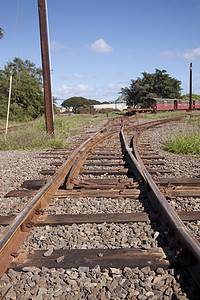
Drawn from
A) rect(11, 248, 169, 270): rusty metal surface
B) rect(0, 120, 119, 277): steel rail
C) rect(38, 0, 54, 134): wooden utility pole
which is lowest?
rect(11, 248, 169, 270): rusty metal surface

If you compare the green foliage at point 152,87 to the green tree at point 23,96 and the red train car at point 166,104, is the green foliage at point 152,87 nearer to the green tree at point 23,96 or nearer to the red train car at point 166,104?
the red train car at point 166,104

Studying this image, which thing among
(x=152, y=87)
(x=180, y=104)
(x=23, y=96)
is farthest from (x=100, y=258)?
(x=152, y=87)

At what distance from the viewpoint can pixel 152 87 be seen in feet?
189

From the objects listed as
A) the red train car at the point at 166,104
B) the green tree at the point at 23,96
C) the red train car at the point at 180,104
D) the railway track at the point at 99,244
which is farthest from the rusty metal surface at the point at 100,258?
the red train car at the point at 180,104

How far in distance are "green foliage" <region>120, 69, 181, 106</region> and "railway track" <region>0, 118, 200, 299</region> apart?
55.8 metres

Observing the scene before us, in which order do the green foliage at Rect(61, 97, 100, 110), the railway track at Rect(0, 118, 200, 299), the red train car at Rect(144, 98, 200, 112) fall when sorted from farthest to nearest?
the green foliage at Rect(61, 97, 100, 110) < the red train car at Rect(144, 98, 200, 112) < the railway track at Rect(0, 118, 200, 299)

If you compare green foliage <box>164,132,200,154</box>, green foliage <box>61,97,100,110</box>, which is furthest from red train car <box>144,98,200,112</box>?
green foliage <box>61,97,100,110</box>

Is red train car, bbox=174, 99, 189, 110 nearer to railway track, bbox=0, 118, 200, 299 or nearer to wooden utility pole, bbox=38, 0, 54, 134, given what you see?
wooden utility pole, bbox=38, 0, 54, 134

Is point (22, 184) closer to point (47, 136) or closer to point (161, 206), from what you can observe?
point (161, 206)

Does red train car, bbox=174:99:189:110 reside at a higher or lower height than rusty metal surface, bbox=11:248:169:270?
higher

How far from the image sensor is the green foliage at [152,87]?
5747 centimetres

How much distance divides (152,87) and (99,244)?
193 ft

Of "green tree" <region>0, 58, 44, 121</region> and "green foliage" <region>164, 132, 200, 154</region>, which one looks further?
"green tree" <region>0, 58, 44, 121</region>

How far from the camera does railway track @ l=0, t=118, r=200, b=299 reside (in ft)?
5.37
